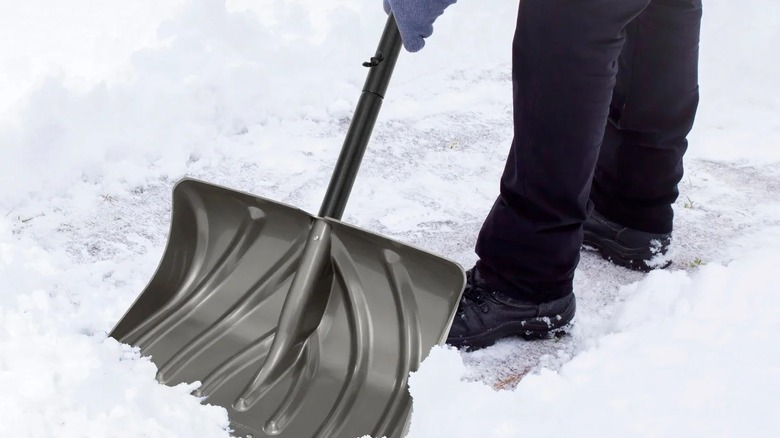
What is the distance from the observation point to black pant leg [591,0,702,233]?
2098mm

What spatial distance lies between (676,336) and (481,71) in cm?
195

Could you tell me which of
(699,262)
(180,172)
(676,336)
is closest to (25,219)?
(180,172)

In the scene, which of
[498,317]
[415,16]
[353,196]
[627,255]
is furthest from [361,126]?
[627,255]

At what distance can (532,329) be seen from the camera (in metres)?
1.98

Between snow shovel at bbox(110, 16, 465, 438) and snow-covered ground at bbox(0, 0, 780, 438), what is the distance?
66mm

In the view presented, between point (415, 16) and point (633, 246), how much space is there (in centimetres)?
100

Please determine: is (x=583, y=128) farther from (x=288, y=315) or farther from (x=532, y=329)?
(x=288, y=315)

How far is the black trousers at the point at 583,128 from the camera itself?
1686 millimetres

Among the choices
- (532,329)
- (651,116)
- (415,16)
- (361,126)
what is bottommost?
(532,329)

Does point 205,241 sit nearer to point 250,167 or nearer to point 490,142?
point 250,167

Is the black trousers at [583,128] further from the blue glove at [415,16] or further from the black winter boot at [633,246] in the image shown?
the blue glove at [415,16]

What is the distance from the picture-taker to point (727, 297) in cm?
198

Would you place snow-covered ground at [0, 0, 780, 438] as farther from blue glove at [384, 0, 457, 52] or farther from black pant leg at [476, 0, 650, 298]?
blue glove at [384, 0, 457, 52]

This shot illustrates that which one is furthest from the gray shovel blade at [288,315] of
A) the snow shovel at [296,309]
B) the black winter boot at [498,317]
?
the black winter boot at [498,317]
